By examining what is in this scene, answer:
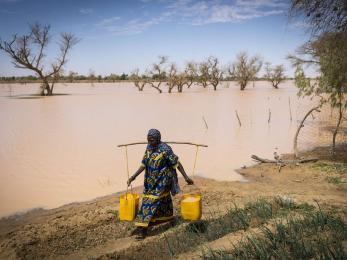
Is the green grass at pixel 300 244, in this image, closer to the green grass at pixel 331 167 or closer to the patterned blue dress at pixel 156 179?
the patterned blue dress at pixel 156 179

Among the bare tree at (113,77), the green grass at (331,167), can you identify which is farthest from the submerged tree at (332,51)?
the bare tree at (113,77)

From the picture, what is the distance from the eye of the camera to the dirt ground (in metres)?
4.66

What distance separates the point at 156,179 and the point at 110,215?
163 cm

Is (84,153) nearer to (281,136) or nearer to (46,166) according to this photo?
(46,166)

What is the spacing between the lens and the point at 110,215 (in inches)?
223

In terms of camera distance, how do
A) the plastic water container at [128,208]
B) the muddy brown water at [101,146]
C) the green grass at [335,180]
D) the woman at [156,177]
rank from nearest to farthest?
the woman at [156,177]
the plastic water container at [128,208]
the green grass at [335,180]
the muddy brown water at [101,146]

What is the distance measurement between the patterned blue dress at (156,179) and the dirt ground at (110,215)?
38cm

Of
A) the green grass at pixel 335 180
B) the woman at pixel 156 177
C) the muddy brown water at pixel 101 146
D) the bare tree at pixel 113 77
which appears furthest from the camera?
the bare tree at pixel 113 77

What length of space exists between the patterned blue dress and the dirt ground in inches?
15.1

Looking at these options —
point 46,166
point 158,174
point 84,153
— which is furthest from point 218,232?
point 84,153

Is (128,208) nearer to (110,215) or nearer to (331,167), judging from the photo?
(110,215)

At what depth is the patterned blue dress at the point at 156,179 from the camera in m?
4.57

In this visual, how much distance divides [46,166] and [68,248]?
574 centimetres

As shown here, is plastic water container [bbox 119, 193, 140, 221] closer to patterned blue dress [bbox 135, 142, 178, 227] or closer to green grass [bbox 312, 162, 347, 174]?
patterned blue dress [bbox 135, 142, 178, 227]
